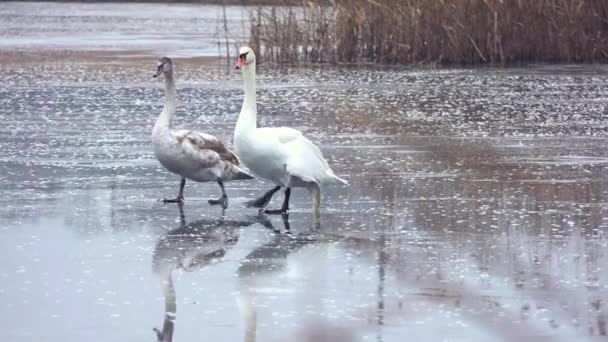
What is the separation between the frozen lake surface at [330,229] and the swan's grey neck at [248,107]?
589mm

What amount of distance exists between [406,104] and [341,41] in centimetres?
598

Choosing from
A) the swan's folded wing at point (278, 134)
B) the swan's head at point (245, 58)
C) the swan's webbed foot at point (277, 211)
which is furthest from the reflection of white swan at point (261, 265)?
the swan's head at point (245, 58)

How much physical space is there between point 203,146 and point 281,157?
1026 millimetres

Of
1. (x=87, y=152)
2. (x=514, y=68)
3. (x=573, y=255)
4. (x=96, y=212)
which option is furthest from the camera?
(x=514, y=68)

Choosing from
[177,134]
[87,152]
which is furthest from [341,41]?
[177,134]

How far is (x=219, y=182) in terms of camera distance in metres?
9.88

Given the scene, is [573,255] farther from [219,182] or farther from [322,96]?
[322,96]

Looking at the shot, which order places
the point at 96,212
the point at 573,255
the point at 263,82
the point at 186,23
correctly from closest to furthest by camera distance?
the point at 573,255, the point at 96,212, the point at 263,82, the point at 186,23

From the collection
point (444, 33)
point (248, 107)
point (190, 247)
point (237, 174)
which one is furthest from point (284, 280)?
point (444, 33)

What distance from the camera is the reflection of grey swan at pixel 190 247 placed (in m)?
7.09

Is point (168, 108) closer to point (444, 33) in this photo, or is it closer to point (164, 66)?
point (164, 66)

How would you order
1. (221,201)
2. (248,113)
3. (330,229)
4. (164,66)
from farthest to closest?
(164,66), (221,201), (248,113), (330,229)

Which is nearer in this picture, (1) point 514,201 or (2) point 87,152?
(1) point 514,201

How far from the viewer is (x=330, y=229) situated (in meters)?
8.55
